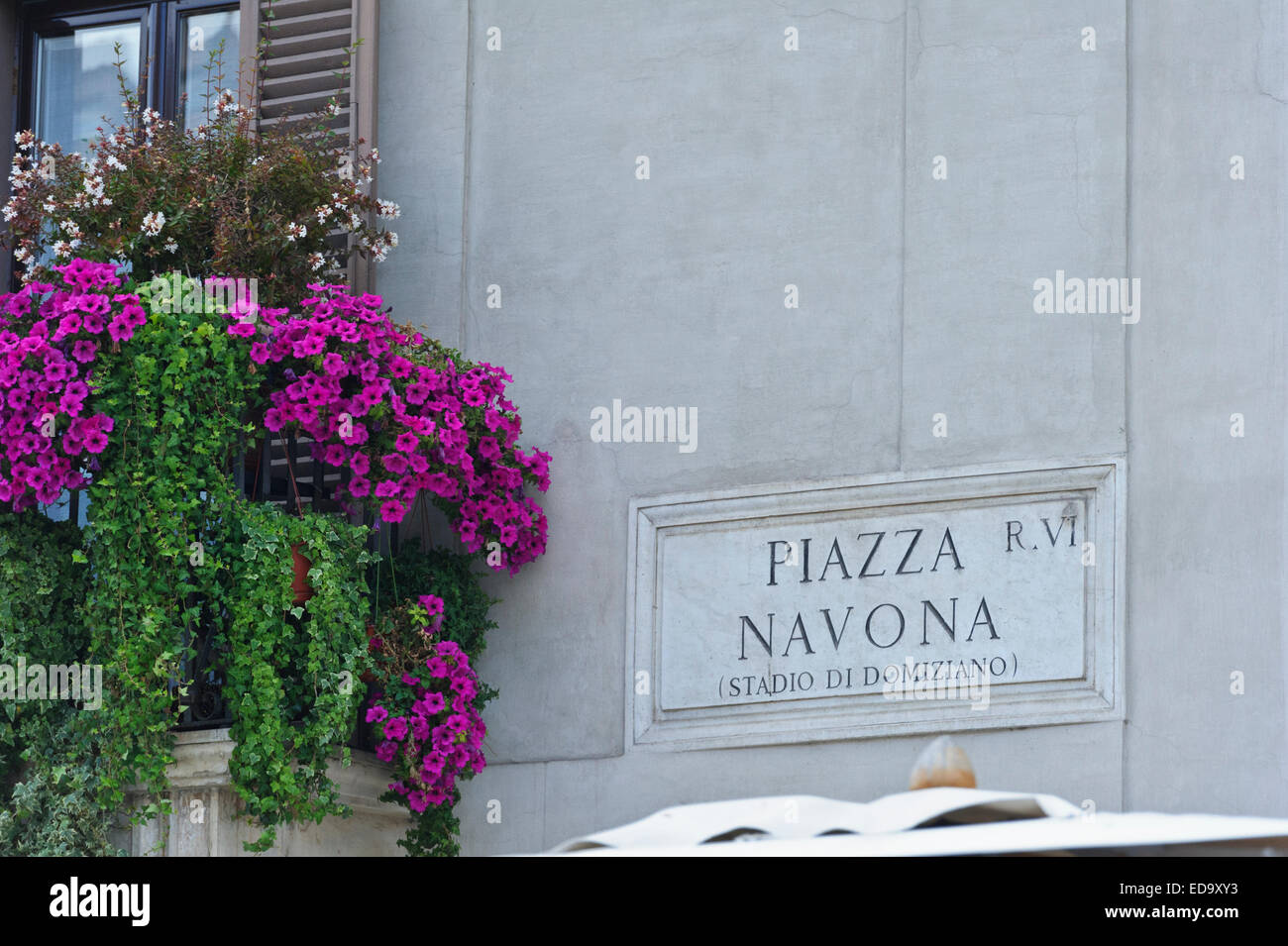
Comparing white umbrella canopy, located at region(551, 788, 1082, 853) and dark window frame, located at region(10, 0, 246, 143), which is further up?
dark window frame, located at region(10, 0, 246, 143)

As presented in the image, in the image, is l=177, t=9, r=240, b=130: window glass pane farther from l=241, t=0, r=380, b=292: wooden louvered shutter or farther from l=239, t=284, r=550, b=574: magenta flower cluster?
l=239, t=284, r=550, b=574: magenta flower cluster

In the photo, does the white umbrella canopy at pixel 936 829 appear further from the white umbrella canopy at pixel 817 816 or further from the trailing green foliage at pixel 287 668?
the trailing green foliage at pixel 287 668

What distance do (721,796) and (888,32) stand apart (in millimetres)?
2744

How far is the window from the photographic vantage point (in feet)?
27.7

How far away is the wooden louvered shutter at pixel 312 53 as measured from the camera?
25.9 feet

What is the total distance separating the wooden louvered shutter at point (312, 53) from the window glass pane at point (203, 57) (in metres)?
0.31

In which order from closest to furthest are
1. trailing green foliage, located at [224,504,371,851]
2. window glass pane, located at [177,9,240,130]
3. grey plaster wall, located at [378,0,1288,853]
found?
1. trailing green foliage, located at [224,504,371,851]
2. grey plaster wall, located at [378,0,1288,853]
3. window glass pane, located at [177,9,240,130]

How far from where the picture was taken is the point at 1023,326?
22.6 ft

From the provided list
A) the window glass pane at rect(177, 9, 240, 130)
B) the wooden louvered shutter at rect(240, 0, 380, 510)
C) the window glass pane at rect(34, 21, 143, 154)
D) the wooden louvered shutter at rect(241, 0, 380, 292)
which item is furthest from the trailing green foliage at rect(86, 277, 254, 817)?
the window glass pane at rect(34, 21, 143, 154)

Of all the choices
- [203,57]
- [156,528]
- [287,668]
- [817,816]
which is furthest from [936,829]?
[203,57]

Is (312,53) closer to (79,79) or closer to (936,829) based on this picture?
(79,79)

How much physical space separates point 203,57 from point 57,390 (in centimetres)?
248

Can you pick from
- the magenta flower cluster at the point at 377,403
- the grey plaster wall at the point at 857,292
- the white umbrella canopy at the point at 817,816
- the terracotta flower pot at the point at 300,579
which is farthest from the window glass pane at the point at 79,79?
the white umbrella canopy at the point at 817,816

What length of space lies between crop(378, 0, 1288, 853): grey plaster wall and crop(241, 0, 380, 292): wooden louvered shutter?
20 centimetres
